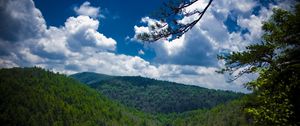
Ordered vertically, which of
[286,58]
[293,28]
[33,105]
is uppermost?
[293,28]

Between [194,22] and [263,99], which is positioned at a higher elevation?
[194,22]

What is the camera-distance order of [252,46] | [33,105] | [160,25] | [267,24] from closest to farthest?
[160,25] → [252,46] → [267,24] → [33,105]

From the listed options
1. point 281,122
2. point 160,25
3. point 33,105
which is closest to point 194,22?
point 160,25

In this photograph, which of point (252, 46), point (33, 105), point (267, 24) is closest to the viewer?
point (252, 46)

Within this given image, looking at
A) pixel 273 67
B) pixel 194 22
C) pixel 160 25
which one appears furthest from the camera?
pixel 273 67

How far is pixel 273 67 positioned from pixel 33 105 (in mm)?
195260

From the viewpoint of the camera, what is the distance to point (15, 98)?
194750 mm

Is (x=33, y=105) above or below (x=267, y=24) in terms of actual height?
below

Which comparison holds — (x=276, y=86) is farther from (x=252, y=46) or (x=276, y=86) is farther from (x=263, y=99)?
(x=252, y=46)

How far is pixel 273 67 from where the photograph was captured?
481 inches

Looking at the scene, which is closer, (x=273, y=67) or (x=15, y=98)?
(x=273, y=67)

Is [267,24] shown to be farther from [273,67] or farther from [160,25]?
[160,25]

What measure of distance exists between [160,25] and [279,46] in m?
5.83

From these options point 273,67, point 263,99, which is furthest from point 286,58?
point 263,99
